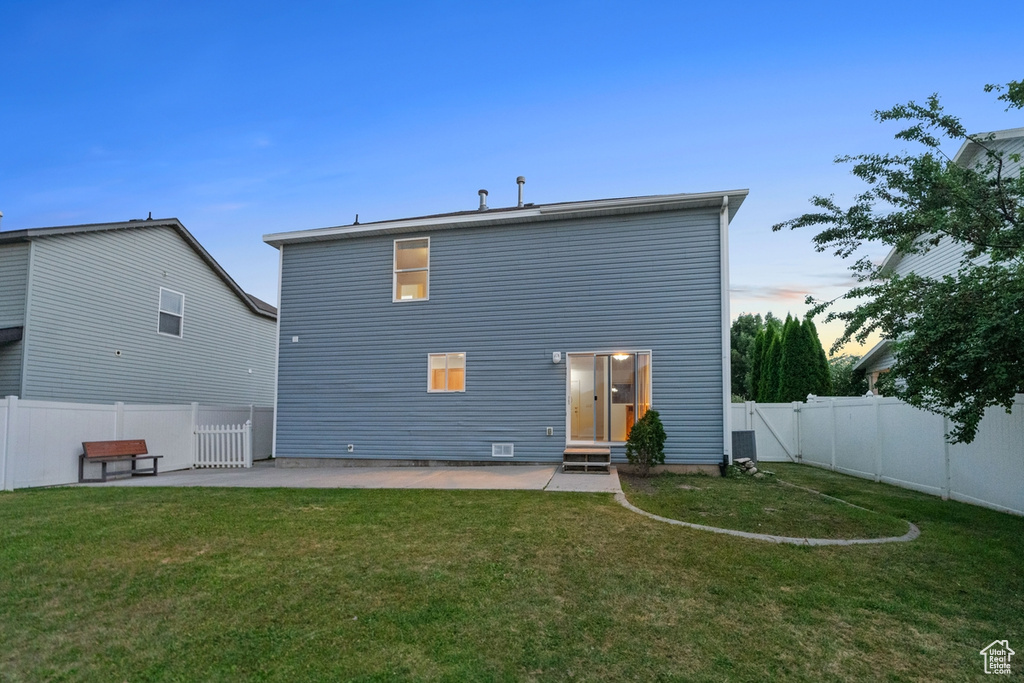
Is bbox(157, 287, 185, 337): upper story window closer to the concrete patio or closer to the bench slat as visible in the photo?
the bench slat

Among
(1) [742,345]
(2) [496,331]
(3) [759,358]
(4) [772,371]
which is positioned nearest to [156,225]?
(2) [496,331]

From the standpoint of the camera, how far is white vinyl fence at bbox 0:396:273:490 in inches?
344

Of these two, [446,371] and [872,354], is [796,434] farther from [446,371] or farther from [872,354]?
[446,371]

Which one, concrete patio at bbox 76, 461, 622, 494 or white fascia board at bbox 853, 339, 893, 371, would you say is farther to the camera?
white fascia board at bbox 853, 339, 893, 371

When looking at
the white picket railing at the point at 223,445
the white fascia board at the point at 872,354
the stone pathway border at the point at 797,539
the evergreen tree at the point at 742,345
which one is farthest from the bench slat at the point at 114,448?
the evergreen tree at the point at 742,345

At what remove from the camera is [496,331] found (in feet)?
37.0

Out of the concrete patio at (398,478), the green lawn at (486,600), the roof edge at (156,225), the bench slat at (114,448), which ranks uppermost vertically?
the roof edge at (156,225)

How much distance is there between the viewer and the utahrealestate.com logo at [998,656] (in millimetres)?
2908

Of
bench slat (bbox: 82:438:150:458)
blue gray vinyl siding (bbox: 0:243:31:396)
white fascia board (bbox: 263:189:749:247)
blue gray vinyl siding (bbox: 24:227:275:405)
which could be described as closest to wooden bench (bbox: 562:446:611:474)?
white fascia board (bbox: 263:189:749:247)

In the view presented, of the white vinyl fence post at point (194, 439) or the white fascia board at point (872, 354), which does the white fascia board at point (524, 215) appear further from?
the white fascia board at point (872, 354)

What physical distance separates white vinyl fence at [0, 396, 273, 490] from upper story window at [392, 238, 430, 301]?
5.18m

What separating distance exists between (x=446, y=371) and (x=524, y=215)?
3.72 m

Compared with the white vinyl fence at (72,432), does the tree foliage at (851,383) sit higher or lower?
higher

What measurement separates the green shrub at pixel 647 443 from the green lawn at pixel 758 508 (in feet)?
1.35
